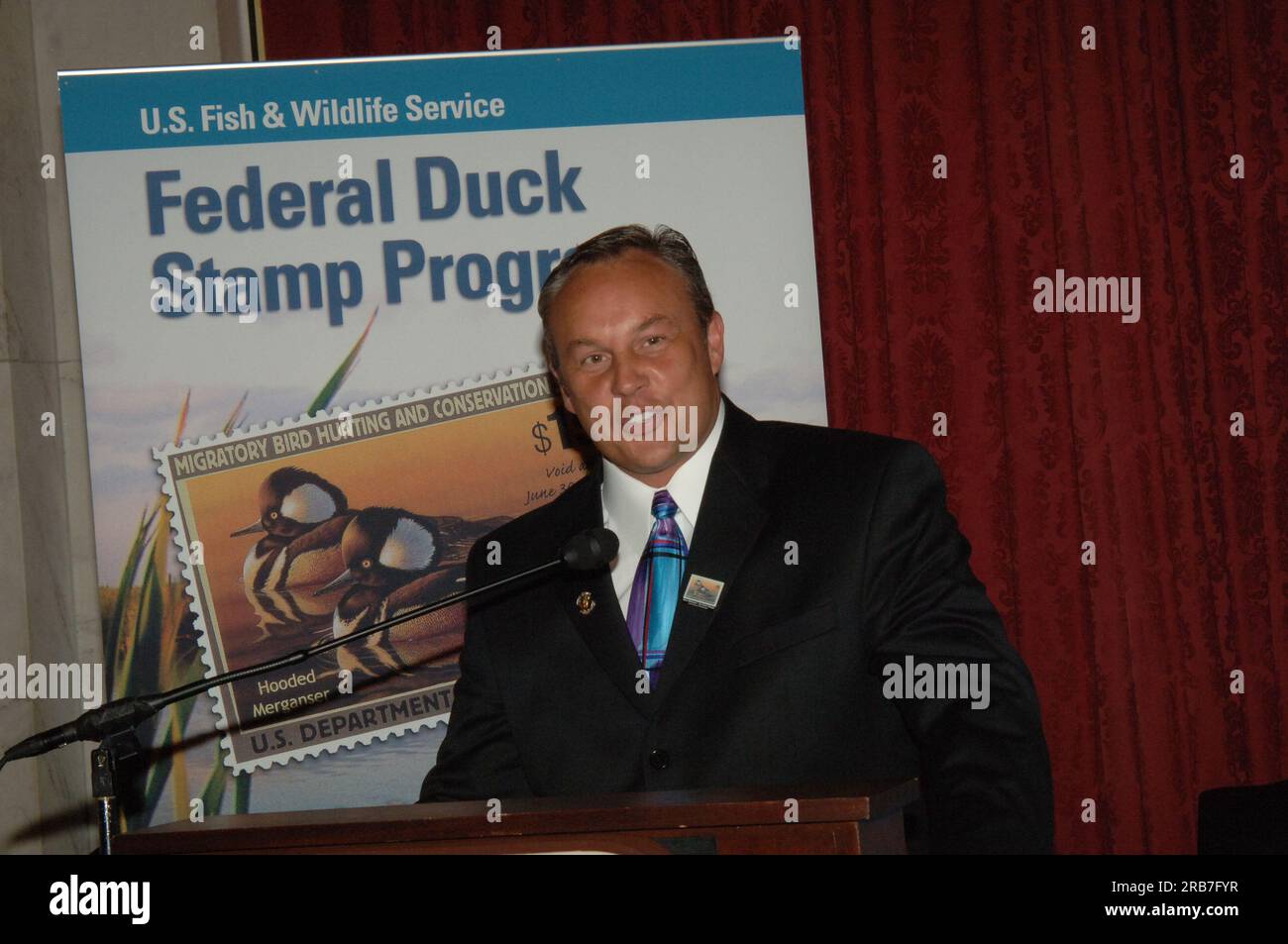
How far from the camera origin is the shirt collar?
8.27ft

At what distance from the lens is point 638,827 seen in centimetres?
142

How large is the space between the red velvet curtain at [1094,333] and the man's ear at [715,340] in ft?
4.27

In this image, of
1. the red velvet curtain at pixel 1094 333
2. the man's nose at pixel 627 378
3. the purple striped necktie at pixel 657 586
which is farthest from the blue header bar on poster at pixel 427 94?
the purple striped necktie at pixel 657 586

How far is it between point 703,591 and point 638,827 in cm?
92

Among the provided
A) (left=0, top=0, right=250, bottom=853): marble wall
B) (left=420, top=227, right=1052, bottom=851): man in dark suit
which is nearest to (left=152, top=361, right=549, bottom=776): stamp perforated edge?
(left=0, top=0, right=250, bottom=853): marble wall

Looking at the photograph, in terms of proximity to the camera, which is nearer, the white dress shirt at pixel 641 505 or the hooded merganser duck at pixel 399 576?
the white dress shirt at pixel 641 505

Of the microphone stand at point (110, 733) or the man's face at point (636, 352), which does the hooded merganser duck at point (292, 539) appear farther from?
the microphone stand at point (110, 733)

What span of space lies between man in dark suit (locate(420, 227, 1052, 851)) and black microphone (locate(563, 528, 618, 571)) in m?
0.39

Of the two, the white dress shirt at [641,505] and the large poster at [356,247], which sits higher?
the large poster at [356,247]

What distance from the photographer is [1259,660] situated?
12.8ft

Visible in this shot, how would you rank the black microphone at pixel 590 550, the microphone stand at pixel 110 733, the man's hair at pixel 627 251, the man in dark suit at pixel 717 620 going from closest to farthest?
the microphone stand at pixel 110 733 < the black microphone at pixel 590 550 < the man in dark suit at pixel 717 620 < the man's hair at pixel 627 251

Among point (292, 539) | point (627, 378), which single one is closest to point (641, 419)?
point (627, 378)

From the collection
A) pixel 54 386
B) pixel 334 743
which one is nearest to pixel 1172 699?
pixel 334 743

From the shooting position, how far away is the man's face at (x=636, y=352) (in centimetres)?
252
